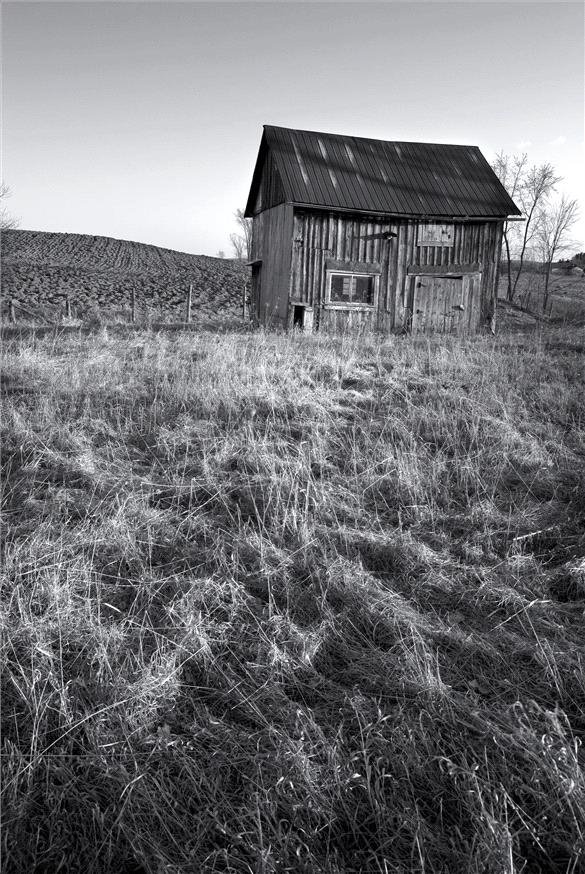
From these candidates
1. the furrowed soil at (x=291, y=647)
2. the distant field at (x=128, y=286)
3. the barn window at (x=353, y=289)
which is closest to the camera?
the furrowed soil at (x=291, y=647)

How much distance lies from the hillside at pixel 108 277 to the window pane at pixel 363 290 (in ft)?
38.5

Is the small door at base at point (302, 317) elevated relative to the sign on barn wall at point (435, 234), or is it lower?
lower

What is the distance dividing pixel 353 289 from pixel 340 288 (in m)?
0.40

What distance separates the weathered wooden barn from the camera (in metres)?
16.5

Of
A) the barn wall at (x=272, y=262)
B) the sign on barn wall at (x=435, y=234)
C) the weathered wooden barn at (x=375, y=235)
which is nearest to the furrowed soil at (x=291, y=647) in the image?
the weathered wooden barn at (x=375, y=235)

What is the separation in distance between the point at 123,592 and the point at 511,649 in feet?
6.77

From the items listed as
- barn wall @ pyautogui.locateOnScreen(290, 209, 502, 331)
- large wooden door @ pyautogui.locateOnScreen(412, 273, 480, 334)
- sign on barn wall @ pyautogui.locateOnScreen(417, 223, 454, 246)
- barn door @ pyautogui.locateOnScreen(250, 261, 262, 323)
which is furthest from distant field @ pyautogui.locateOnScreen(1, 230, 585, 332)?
sign on barn wall @ pyautogui.locateOnScreen(417, 223, 454, 246)

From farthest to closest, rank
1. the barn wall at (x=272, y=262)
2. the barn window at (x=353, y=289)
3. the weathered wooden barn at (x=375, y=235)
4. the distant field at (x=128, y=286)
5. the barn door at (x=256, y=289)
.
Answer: the distant field at (x=128, y=286)
the barn door at (x=256, y=289)
the barn window at (x=353, y=289)
the barn wall at (x=272, y=262)
the weathered wooden barn at (x=375, y=235)

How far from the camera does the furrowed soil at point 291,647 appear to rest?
76.0 inches

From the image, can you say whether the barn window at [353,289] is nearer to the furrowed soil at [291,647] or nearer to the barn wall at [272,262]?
the barn wall at [272,262]

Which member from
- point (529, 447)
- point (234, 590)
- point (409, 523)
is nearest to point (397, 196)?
point (529, 447)

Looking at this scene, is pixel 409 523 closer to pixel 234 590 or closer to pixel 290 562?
pixel 290 562

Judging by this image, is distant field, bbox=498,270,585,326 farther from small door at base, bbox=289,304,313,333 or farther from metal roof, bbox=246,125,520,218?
small door at base, bbox=289,304,313,333

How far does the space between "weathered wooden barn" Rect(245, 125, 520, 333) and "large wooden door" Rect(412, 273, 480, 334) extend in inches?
1.2
